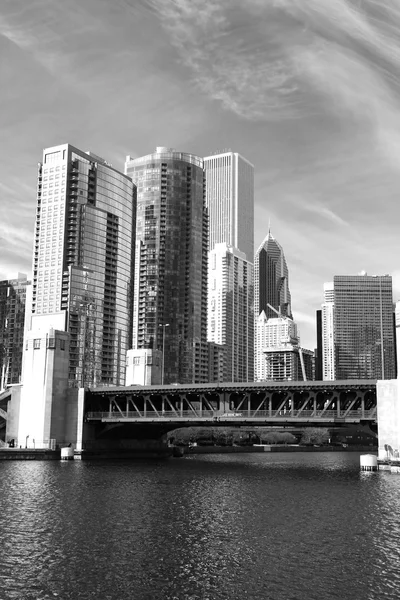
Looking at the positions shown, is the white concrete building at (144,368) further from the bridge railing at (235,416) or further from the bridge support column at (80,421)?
the bridge support column at (80,421)

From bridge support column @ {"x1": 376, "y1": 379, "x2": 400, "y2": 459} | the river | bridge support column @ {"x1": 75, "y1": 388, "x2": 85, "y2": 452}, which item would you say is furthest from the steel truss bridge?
the river

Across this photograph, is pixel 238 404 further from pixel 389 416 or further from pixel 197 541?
pixel 197 541

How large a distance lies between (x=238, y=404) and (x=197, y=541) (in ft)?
255

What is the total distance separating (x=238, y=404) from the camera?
129625 mm

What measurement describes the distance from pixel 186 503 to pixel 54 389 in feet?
255

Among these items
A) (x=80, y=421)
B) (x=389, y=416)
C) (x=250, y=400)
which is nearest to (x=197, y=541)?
(x=389, y=416)

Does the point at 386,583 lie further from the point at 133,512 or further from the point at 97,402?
the point at 97,402

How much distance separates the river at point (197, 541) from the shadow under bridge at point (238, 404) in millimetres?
24888

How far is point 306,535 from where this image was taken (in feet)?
177

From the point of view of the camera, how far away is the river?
39250 millimetres

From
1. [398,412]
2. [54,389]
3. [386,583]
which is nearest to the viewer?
[386,583]

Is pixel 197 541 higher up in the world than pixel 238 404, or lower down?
lower down

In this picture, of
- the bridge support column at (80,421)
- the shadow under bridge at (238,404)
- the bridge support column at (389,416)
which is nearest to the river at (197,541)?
the bridge support column at (389,416)

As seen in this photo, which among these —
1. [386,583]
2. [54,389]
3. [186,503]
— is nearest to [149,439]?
[54,389]
